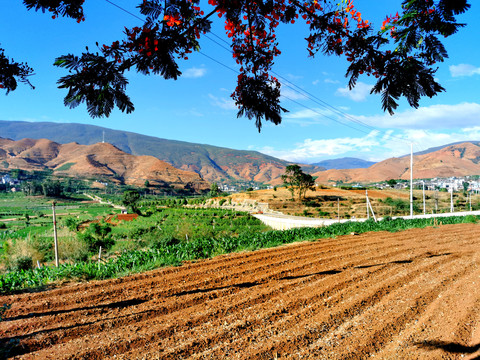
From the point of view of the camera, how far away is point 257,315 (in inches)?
166

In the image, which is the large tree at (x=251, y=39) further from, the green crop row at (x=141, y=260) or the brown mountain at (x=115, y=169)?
the brown mountain at (x=115, y=169)

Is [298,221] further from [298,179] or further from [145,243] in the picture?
[298,179]

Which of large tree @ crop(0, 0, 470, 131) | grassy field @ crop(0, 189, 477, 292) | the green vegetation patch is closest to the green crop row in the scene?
grassy field @ crop(0, 189, 477, 292)

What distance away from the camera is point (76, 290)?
5.45 m

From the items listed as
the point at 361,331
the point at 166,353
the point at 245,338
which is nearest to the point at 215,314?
the point at 245,338

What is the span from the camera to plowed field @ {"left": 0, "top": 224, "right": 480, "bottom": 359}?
3322mm

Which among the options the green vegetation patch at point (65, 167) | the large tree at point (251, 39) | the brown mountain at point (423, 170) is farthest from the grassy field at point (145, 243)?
the brown mountain at point (423, 170)

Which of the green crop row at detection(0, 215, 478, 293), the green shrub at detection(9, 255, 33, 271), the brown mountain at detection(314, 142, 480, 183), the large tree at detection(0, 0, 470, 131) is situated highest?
the brown mountain at detection(314, 142, 480, 183)

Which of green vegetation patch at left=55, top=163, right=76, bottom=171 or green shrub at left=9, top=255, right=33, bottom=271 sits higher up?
green vegetation patch at left=55, top=163, right=76, bottom=171

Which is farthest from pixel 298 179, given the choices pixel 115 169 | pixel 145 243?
pixel 115 169

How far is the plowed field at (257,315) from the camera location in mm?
3322

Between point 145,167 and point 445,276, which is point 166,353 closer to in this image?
point 445,276

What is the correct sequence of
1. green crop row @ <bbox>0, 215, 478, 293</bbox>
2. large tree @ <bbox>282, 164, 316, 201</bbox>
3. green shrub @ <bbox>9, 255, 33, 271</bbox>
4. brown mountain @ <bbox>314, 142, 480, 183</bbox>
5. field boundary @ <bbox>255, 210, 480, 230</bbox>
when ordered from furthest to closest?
brown mountain @ <bbox>314, 142, 480, 183</bbox>
large tree @ <bbox>282, 164, 316, 201</bbox>
field boundary @ <bbox>255, 210, 480, 230</bbox>
green shrub @ <bbox>9, 255, 33, 271</bbox>
green crop row @ <bbox>0, 215, 478, 293</bbox>

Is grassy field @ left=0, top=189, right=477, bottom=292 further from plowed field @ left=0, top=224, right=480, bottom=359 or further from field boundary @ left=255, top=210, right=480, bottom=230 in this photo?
plowed field @ left=0, top=224, right=480, bottom=359
